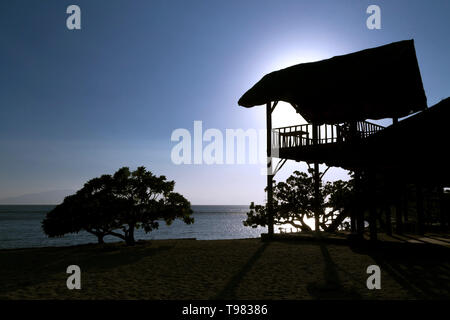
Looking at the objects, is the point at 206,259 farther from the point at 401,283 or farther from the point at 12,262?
the point at 12,262

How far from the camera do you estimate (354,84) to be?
15258mm

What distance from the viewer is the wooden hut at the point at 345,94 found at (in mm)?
13789

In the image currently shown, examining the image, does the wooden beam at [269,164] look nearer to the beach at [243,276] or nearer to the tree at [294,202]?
the beach at [243,276]

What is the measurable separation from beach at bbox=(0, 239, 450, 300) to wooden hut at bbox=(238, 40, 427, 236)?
9.94 ft

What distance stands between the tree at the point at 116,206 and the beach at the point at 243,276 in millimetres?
7206

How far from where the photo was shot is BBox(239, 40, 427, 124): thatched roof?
47.2 feet

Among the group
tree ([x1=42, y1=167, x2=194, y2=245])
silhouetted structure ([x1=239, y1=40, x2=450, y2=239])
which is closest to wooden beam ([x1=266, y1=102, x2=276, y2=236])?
silhouetted structure ([x1=239, y1=40, x2=450, y2=239])

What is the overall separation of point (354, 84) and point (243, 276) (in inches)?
448

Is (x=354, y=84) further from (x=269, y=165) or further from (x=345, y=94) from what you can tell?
(x=269, y=165)

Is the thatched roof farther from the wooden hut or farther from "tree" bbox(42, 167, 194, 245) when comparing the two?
"tree" bbox(42, 167, 194, 245)

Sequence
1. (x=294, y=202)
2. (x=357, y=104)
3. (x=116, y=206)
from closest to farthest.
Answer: (x=357, y=104)
(x=116, y=206)
(x=294, y=202)

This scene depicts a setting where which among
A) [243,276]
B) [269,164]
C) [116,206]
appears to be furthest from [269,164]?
[116,206]

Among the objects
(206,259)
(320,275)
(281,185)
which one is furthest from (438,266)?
(281,185)
